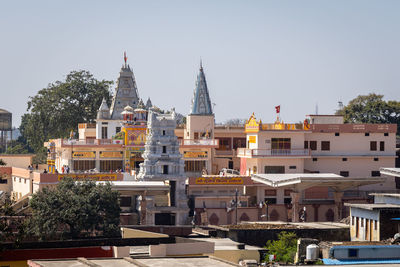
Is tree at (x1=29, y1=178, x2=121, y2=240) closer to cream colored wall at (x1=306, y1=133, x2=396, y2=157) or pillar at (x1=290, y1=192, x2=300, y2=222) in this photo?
pillar at (x1=290, y1=192, x2=300, y2=222)

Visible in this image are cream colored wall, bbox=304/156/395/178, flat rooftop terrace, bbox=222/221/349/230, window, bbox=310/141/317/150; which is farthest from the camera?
cream colored wall, bbox=304/156/395/178

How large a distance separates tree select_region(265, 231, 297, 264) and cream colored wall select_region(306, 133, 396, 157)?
2353 centimetres

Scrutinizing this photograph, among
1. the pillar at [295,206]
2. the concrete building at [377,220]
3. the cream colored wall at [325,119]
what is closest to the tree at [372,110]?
the cream colored wall at [325,119]

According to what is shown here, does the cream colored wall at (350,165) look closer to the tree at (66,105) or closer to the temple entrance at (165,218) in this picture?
the temple entrance at (165,218)

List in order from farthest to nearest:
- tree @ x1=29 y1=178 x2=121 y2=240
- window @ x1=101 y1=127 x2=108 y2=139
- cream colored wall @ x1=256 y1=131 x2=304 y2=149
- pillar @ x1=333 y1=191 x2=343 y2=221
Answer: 1. window @ x1=101 y1=127 x2=108 y2=139
2. cream colored wall @ x1=256 y1=131 x2=304 y2=149
3. pillar @ x1=333 y1=191 x2=343 y2=221
4. tree @ x1=29 y1=178 x2=121 y2=240

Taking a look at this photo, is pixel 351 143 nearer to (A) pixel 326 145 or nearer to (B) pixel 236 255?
(A) pixel 326 145

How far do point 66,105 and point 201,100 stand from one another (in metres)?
30.9

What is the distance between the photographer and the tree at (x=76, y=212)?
60250mm

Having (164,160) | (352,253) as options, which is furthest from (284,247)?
(164,160)

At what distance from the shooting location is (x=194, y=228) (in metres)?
64.9

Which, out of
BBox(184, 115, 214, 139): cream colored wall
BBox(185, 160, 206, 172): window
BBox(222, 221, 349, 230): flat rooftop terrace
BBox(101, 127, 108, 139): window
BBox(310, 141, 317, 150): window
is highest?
BBox(184, 115, 214, 139): cream colored wall

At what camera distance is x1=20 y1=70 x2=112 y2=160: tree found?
118250 millimetres

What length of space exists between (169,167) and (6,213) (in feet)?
83.3

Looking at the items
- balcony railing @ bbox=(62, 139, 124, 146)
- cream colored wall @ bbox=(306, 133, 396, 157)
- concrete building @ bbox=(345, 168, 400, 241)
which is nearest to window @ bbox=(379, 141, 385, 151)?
cream colored wall @ bbox=(306, 133, 396, 157)
